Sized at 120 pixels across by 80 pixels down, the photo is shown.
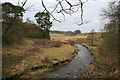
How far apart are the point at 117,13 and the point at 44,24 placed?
19055 mm

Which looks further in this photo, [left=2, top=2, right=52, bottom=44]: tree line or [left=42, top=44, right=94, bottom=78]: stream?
[left=42, top=44, right=94, bottom=78]: stream

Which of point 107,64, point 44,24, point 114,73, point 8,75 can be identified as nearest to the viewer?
point 114,73

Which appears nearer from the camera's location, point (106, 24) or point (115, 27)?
point (115, 27)

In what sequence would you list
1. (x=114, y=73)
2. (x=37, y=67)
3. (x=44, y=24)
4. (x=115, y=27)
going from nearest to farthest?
(x=114, y=73) → (x=115, y=27) → (x=37, y=67) → (x=44, y=24)

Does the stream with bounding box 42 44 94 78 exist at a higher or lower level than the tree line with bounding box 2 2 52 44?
lower

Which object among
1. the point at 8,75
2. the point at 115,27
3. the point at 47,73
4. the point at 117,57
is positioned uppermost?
the point at 115,27

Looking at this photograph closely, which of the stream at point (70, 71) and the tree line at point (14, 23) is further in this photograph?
the stream at point (70, 71)

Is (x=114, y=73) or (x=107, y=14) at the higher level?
(x=107, y=14)

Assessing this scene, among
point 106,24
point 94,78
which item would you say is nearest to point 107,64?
point 94,78

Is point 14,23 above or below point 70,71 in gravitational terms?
above

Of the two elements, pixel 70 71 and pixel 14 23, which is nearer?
pixel 14 23

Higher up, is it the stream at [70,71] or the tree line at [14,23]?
the tree line at [14,23]

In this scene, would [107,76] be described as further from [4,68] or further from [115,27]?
[4,68]

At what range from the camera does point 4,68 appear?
613 cm
